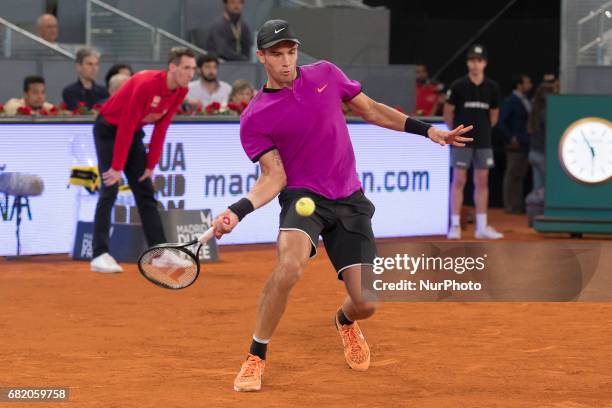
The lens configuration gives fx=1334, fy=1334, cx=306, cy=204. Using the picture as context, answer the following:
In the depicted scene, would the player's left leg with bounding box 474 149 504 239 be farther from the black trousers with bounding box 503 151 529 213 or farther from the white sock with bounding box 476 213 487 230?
the black trousers with bounding box 503 151 529 213

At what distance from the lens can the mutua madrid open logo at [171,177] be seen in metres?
14.2

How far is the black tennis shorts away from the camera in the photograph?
7.62 m

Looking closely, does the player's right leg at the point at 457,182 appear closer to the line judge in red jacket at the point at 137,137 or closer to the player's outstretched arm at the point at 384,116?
the line judge in red jacket at the point at 137,137

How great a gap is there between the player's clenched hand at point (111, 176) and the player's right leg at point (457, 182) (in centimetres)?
486

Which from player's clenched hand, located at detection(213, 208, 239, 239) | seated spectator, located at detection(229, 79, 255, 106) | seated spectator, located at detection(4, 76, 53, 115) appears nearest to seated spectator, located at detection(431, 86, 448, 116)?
seated spectator, located at detection(229, 79, 255, 106)

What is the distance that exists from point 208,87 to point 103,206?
167 inches

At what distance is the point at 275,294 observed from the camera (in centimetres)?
750

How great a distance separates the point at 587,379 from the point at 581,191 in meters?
8.27

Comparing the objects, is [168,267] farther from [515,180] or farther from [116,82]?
[515,180]

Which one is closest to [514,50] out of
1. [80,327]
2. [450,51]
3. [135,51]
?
[450,51]

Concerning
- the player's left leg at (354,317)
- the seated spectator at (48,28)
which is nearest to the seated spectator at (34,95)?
→ the seated spectator at (48,28)

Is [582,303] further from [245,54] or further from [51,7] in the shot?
[51,7]

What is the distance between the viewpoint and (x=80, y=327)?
9742 millimetres

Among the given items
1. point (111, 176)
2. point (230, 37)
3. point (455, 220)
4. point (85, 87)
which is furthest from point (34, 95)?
point (455, 220)
